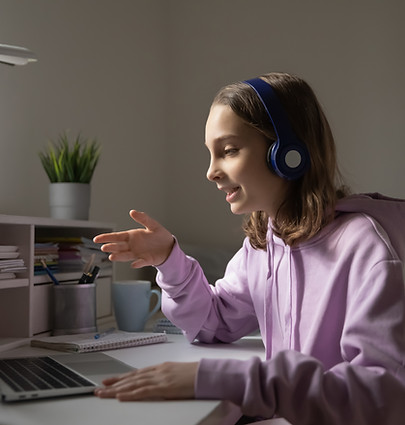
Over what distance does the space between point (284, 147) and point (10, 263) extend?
0.64 metres

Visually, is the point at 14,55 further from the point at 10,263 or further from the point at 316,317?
the point at 316,317

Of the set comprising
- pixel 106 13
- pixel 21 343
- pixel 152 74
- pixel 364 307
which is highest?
pixel 106 13

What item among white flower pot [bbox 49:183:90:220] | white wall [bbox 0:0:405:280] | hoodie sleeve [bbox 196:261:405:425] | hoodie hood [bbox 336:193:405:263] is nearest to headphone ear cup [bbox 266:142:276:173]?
hoodie hood [bbox 336:193:405:263]

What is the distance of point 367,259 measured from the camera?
0.92 m

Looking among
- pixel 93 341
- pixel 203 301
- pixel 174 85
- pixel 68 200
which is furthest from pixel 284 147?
pixel 174 85

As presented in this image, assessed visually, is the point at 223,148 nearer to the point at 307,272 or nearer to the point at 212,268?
the point at 307,272

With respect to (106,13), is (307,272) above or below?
below

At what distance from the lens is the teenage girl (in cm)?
77

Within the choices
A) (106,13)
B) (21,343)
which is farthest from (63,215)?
(106,13)

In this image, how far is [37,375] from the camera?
0.88m

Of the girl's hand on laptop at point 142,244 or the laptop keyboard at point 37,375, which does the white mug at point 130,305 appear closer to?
the girl's hand on laptop at point 142,244

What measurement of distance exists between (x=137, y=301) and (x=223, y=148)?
19.3 inches

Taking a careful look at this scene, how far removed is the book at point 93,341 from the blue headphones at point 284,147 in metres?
0.46

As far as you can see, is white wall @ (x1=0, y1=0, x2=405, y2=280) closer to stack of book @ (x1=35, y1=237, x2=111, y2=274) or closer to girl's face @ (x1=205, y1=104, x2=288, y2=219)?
stack of book @ (x1=35, y1=237, x2=111, y2=274)
